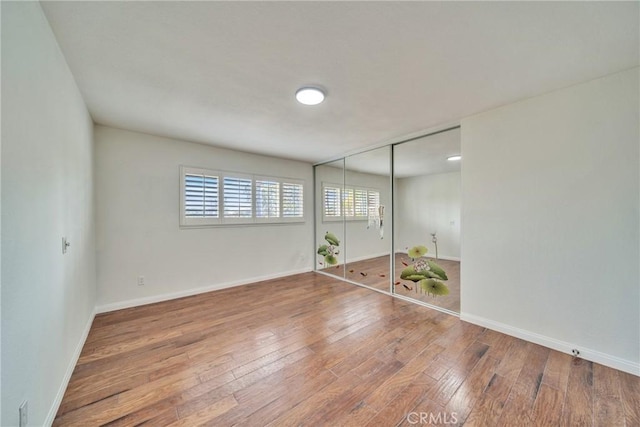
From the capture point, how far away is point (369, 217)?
4035 mm

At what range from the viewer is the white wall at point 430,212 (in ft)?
9.80

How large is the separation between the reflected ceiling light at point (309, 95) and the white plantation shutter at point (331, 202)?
250 cm

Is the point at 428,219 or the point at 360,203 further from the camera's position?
the point at 360,203

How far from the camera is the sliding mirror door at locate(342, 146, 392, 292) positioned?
377 centimetres

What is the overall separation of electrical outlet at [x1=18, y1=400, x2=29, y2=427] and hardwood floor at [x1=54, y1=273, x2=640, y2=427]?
0.44 m

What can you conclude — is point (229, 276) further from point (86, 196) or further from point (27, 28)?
point (27, 28)

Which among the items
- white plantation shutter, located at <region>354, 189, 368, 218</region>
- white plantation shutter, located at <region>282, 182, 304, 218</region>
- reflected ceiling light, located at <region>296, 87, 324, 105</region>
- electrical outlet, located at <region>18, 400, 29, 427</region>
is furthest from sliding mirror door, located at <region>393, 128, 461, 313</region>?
electrical outlet, located at <region>18, 400, 29, 427</region>

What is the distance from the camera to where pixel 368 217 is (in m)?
4.06

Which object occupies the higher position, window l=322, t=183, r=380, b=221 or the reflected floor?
window l=322, t=183, r=380, b=221

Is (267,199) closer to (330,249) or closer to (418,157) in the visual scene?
(330,249)

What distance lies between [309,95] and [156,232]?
2856mm

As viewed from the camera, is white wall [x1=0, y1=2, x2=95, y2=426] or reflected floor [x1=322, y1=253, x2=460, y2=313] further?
reflected floor [x1=322, y1=253, x2=460, y2=313]

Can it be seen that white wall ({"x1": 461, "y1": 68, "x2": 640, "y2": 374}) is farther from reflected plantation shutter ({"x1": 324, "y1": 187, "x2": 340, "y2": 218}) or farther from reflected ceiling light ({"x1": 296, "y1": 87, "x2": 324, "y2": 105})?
reflected plantation shutter ({"x1": 324, "y1": 187, "x2": 340, "y2": 218})

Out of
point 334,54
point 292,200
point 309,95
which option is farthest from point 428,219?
point 292,200
